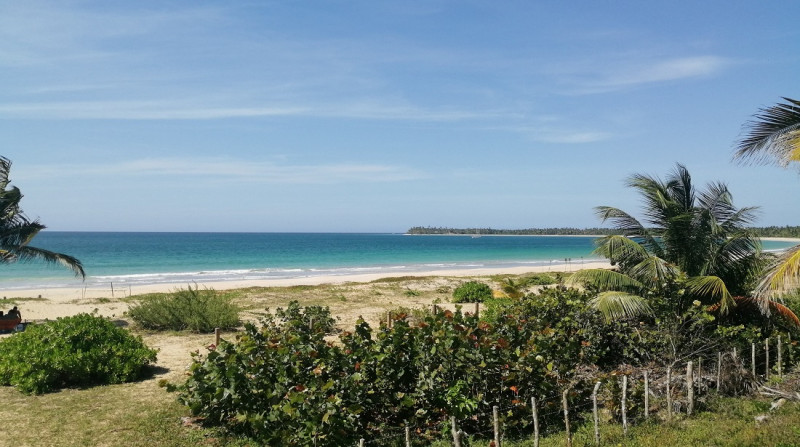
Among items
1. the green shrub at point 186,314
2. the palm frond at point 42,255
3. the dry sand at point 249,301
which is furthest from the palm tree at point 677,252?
the palm frond at point 42,255

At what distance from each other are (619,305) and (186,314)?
1365cm

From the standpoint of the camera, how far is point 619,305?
1054cm

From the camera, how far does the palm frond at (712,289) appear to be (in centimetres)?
1045

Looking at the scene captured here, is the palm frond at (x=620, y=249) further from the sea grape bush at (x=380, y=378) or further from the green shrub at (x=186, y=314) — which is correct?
the green shrub at (x=186, y=314)

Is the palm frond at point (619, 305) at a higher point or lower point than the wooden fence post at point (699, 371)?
higher

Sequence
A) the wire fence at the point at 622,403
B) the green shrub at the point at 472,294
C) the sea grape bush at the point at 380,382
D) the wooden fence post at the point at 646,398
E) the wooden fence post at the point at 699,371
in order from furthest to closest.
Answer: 1. the green shrub at the point at 472,294
2. the wooden fence post at the point at 699,371
3. the wooden fence post at the point at 646,398
4. the wire fence at the point at 622,403
5. the sea grape bush at the point at 380,382

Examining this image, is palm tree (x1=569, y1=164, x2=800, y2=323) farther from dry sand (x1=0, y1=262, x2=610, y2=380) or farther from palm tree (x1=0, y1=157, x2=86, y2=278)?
palm tree (x1=0, y1=157, x2=86, y2=278)

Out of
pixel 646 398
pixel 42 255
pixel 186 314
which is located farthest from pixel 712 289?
pixel 42 255

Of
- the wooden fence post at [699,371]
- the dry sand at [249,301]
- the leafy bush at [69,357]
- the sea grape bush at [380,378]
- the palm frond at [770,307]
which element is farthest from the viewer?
the dry sand at [249,301]

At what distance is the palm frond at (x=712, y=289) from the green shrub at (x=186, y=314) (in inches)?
545

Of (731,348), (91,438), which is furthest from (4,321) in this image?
(731,348)

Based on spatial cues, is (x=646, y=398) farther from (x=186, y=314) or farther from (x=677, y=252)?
(x=186, y=314)

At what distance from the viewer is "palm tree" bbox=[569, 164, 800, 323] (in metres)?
10.7

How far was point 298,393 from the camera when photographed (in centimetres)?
693
